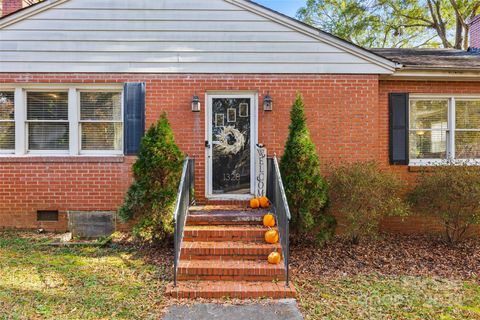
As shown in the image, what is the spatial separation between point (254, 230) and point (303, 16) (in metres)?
21.3

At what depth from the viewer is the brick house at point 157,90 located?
21.6ft

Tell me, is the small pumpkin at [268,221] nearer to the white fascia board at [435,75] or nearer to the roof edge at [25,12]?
the white fascia board at [435,75]

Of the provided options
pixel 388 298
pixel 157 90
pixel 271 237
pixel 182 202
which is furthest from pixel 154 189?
pixel 388 298

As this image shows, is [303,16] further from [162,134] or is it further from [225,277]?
[225,277]

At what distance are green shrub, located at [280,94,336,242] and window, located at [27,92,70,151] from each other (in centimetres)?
448

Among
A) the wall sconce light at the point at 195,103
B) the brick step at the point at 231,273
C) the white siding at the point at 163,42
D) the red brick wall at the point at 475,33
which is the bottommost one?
the brick step at the point at 231,273

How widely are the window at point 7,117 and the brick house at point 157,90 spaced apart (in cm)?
2

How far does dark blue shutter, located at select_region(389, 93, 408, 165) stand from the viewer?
6.88m

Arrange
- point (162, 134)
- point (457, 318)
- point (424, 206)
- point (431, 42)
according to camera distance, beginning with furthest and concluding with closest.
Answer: point (431, 42), point (424, 206), point (162, 134), point (457, 318)

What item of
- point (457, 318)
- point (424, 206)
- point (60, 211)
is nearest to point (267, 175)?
point (424, 206)

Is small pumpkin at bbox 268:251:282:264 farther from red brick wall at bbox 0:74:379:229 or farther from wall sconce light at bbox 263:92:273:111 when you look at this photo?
wall sconce light at bbox 263:92:273:111

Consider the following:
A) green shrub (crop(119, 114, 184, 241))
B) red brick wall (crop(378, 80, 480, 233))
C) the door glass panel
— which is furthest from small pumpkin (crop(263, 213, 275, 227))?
red brick wall (crop(378, 80, 480, 233))

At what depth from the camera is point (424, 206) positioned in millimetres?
6246

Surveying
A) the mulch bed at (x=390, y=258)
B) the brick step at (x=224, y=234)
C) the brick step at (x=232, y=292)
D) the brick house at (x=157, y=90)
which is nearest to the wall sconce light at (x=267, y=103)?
the brick house at (x=157, y=90)
